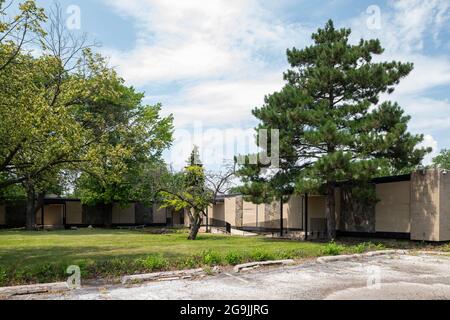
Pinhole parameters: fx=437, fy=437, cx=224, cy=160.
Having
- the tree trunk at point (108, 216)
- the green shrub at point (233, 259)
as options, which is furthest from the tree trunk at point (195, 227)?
the tree trunk at point (108, 216)

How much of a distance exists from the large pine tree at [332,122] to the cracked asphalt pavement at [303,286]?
709 cm

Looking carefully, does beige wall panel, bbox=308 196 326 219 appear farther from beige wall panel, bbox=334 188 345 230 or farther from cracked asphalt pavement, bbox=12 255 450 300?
cracked asphalt pavement, bbox=12 255 450 300

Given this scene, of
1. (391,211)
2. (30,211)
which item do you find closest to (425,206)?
(391,211)

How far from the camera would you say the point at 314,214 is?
26016mm

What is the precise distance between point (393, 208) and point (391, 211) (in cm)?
19

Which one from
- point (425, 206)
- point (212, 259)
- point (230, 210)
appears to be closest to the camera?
point (212, 259)

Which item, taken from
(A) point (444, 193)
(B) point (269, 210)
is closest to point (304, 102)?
(A) point (444, 193)

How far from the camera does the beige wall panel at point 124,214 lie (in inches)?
1745

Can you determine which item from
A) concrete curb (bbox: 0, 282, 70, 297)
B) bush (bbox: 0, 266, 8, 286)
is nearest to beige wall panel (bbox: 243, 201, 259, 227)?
bush (bbox: 0, 266, 8, 286)

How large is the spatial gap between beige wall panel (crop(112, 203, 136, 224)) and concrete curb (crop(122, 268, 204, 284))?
34.9m

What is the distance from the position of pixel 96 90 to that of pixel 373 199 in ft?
41.6

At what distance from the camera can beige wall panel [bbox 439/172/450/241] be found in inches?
702

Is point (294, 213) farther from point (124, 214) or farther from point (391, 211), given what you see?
point (124, 214)

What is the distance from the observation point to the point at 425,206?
18.4m
